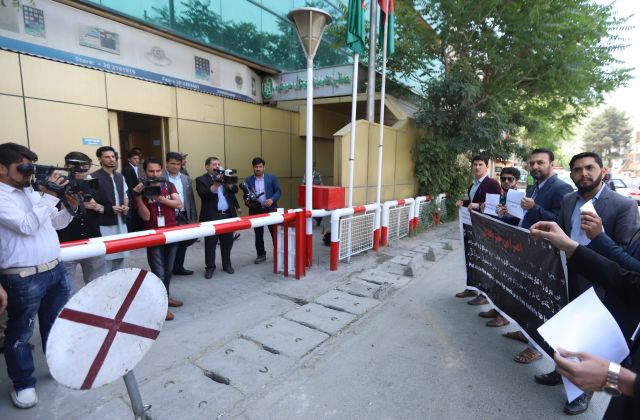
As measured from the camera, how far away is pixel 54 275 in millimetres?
2510

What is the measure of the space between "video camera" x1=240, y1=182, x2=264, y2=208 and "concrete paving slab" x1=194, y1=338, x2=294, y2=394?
9.07ft

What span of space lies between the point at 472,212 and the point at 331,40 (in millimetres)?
9829

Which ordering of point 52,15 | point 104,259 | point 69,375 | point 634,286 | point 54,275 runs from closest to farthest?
point 69,375 < point 634,286 < point 54,275 < point 104,259 < point 52,15

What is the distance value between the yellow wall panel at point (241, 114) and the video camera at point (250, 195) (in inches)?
153

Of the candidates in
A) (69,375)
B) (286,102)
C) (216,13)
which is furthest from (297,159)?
(69,375)

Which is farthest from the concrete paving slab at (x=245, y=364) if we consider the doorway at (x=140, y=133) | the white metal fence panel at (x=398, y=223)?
the doorway at (x=140, y=133)

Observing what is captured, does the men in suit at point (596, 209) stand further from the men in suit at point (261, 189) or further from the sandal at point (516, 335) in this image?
the men in suit at point (261, 189)

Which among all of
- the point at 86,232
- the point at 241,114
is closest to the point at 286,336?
the point at 86,232

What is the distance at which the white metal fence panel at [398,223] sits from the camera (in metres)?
7.33

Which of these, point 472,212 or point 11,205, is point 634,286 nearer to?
point 472,212

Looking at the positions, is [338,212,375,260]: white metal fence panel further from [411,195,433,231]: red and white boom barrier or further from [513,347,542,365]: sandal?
[513,347,542,365]: sandal

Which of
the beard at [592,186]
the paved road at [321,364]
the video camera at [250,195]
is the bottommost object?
the paved road at [321,364]

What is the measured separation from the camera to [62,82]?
605cm

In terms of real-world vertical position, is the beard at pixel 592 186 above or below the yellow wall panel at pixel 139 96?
below
